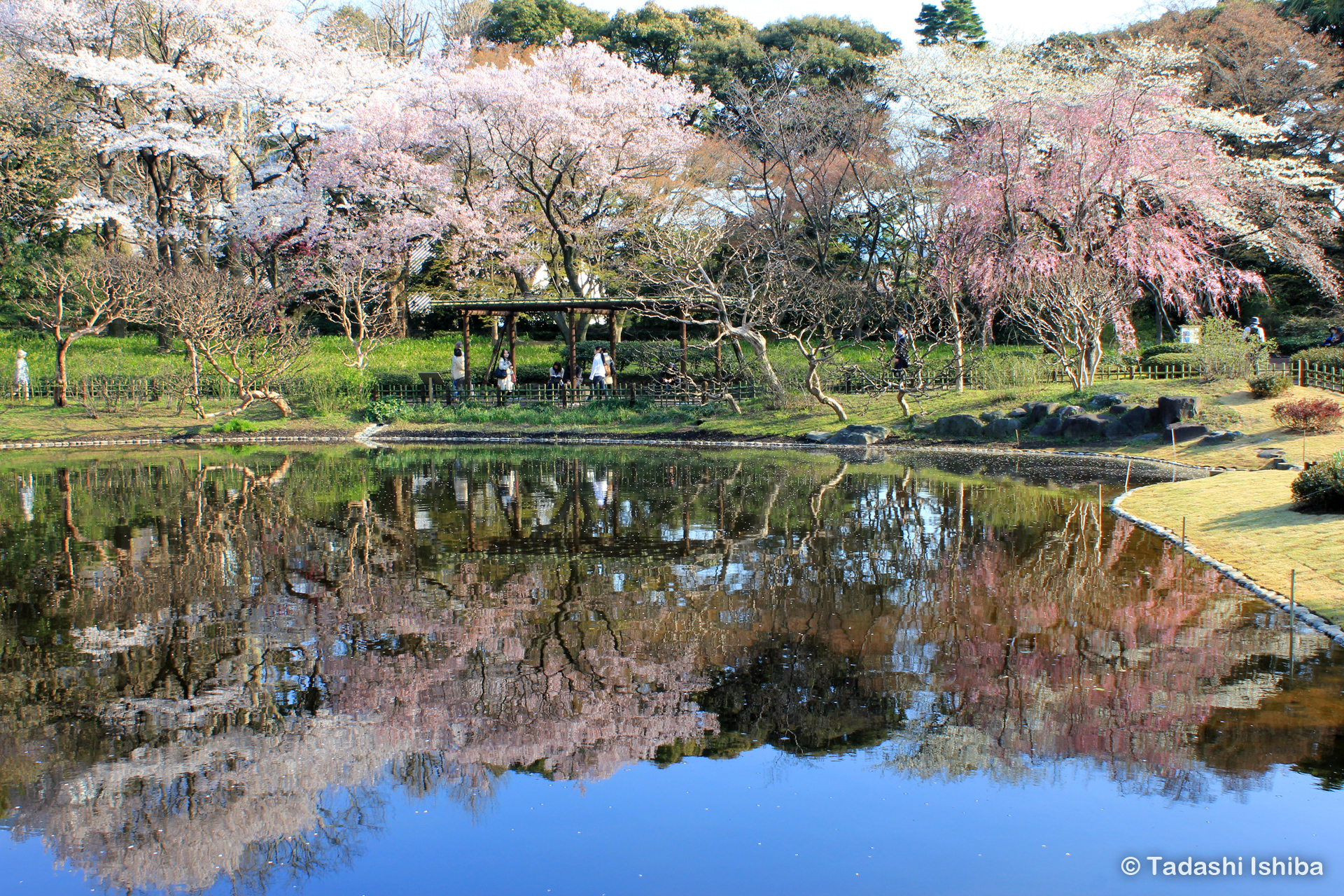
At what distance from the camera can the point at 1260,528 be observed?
11.2 meters

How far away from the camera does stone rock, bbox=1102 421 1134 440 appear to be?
66.1 feet

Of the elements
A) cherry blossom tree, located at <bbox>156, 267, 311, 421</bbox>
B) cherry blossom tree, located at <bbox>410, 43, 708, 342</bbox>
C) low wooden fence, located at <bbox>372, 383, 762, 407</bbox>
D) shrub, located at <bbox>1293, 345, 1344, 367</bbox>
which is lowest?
low wooden fence, located at <bbox>372, 383, 762, 407</bbox>

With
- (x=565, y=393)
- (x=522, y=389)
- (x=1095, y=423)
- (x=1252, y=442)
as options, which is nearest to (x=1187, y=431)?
(x=1252, y=442)

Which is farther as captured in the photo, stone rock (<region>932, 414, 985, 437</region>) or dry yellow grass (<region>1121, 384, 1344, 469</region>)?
stone rock (<region>932, 414, 985, 437</region>)

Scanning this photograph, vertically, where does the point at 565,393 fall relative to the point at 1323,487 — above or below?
above

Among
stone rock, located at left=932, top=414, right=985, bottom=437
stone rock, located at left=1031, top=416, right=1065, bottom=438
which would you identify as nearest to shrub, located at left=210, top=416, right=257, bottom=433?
stone rock, located at left=932, top=414, right=985, bottom=437

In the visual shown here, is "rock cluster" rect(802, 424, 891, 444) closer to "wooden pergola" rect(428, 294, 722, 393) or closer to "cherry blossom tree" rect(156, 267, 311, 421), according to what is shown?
"wooden pergola" rect(428, 294, 722, 393)

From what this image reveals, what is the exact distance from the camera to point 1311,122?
29172 millimetres

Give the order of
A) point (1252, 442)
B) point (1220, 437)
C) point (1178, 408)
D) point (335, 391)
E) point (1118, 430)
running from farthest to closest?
point (335, 391)
point (1118, 430)
point (1178, 408)
point (1220, 437)
point (1252, 442)

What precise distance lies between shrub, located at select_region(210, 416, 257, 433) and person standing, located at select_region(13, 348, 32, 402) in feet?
18.4

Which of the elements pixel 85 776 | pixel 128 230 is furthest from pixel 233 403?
pixel 85 776

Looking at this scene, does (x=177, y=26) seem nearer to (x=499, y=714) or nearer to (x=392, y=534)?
(x=392, y=534)

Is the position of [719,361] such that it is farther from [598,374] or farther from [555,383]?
[555,383]

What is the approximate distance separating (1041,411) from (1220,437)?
13.1 ft
